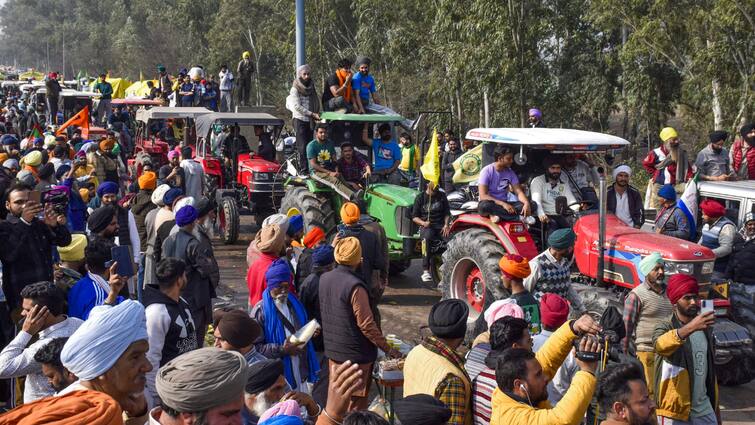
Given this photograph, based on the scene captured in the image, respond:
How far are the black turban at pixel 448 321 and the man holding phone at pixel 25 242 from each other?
3.16m

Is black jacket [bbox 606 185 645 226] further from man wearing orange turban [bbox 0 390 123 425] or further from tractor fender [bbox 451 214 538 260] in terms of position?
man wearing orange turban [bbox 0 390 123 425]

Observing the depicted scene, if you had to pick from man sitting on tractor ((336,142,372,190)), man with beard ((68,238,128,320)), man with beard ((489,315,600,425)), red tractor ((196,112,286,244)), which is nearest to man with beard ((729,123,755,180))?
man sitting on tractor ((336,142,372,190))

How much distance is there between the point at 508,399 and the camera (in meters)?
3.93

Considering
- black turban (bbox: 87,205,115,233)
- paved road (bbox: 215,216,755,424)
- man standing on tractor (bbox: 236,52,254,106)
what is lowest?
paved road (bbox: 215,216,755,424)

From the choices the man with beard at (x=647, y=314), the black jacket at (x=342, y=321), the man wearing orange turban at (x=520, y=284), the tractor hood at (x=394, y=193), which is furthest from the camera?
the tractor hood at (x=394, y=193)

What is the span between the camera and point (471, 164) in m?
10.3

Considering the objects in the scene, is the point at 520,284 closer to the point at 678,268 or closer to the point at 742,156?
the point at 678,268

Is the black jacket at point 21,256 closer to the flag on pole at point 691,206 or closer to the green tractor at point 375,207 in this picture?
the green tractor at point 375,207

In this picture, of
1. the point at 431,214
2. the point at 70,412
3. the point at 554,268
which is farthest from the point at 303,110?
the point at 70,412

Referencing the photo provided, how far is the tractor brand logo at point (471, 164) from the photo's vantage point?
403 inches

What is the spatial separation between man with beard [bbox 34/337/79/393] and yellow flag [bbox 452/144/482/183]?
21.6 ft

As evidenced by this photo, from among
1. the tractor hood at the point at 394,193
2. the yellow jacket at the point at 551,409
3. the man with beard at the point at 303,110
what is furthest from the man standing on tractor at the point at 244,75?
the yellow jacket at the point at 551,409

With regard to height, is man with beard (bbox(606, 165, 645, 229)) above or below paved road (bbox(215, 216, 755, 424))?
above

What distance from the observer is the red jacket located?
37.5ft
